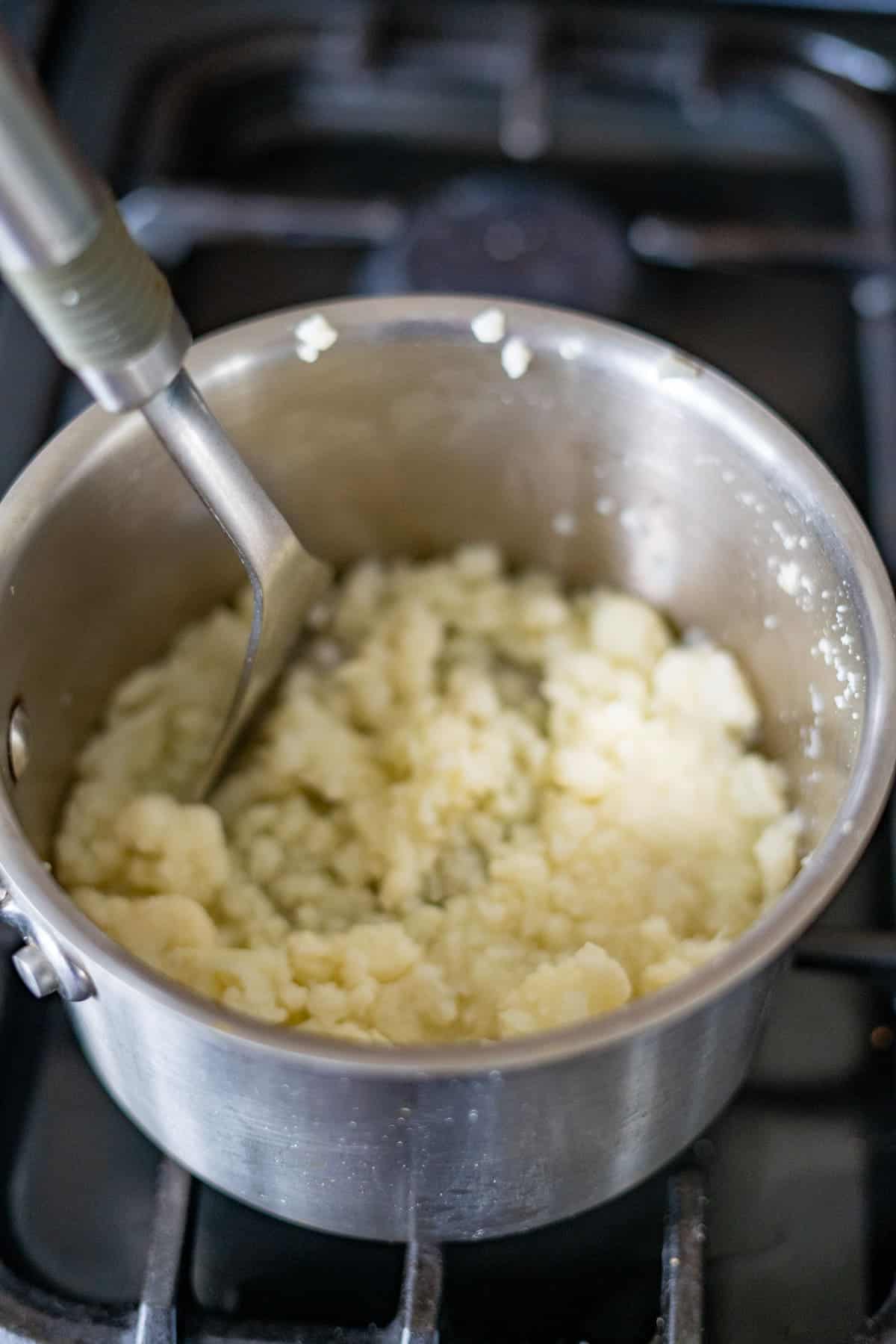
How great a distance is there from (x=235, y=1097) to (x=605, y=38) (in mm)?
902

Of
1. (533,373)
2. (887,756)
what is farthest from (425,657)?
(887,756)

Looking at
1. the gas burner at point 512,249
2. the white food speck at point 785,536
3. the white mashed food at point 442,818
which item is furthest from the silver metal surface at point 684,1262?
the gas burner at point 512,249

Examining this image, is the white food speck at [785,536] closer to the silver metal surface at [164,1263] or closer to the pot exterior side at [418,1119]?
the pot exterior side at [418,1119]

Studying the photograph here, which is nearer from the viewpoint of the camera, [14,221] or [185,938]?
[14,221]

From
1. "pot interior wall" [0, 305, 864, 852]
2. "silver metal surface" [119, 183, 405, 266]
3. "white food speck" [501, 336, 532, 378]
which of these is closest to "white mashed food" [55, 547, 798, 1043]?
"pot interior wall" [0, 305, 864, 852]

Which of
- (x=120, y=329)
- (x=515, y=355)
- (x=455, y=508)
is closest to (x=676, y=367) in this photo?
(x=515, y=355)

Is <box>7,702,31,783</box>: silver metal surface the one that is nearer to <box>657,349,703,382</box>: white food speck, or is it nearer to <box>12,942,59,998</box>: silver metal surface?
<box>12,942,59,998</box>: silver metal surface

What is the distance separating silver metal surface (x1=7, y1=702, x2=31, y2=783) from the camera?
2.40 feet

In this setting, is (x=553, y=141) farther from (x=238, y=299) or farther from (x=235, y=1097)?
(x=235, y=1097)

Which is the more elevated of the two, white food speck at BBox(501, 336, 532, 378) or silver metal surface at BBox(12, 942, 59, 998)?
white food speck at BBox(501, 336, 532, 378)

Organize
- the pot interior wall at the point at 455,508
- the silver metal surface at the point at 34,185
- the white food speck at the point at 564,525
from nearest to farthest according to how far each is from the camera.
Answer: the silver metal surface at the point at 34,185, the pot interior wall at the point at 455,508, the white food speck at the point at 564,525

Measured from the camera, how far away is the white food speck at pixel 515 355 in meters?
0.81

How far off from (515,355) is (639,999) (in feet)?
1.30

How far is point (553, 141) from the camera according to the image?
1.13 m
